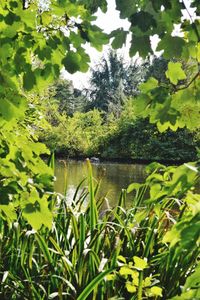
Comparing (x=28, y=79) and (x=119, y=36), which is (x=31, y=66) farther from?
(x=119, y=36)

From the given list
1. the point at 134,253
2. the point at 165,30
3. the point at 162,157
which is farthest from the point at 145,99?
the point at 162,157

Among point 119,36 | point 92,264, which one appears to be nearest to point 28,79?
point 119,36

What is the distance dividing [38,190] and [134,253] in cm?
132

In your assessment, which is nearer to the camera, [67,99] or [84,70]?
[84,70]

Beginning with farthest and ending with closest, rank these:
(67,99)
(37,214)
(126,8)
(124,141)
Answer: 1. (67,99)
2. (124,141)
3. (37,214)
4. (126,8)

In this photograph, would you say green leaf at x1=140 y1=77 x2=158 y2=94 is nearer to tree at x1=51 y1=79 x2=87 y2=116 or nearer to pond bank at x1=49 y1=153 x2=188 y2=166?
pond bank at x1=49 y1=153 x2=188 y2=166

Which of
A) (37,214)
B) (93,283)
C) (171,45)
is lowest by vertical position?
(93,283)

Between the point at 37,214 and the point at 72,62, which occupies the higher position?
the point at 72,62

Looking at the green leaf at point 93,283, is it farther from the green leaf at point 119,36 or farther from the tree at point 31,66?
the green leaf at point 119,36

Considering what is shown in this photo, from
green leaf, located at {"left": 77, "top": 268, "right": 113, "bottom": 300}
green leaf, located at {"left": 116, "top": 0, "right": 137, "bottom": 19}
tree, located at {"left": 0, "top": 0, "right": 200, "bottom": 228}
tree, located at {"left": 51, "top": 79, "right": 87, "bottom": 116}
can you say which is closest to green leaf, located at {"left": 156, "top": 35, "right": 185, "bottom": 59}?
tree, located at {"left": 0, "top": 0, "right": 200, "bottom": 228}

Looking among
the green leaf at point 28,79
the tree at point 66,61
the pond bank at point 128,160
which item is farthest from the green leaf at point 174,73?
the pond bank at point 128,160

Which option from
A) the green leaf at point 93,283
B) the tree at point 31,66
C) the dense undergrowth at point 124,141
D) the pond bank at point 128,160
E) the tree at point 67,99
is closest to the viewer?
the tree at point 31,66

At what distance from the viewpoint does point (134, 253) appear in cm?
258

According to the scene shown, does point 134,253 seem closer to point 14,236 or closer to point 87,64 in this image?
point 14,236
